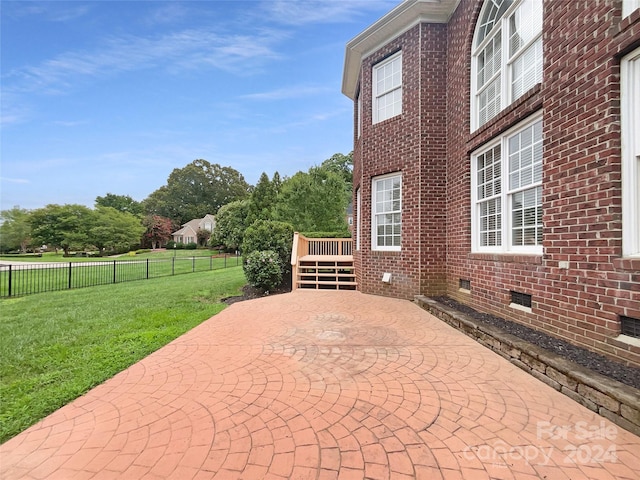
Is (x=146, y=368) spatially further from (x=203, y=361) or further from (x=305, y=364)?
A: (x=305, y=364)

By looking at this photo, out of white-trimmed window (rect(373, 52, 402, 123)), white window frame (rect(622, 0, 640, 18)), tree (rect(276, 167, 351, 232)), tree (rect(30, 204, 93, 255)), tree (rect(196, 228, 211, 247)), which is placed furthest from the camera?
tree (rect(196, 228, 211, 247))

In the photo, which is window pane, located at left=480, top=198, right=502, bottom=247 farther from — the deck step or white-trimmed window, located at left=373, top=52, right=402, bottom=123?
the deck step

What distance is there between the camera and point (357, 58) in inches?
308

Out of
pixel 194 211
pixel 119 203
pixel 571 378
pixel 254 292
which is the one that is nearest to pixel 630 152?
pixel 571 378

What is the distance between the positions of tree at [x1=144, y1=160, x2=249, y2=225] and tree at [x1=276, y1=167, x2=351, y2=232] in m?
42.4

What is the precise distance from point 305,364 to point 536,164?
420 cm

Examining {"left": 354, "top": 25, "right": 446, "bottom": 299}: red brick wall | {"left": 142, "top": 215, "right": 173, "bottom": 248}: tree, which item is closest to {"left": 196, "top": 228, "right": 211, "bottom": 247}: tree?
{"left": 142, "top": 215, "right": 173, "bottom": 248}: tree

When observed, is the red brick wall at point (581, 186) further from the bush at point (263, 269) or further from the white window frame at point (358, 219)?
the bush at point (263, 269)

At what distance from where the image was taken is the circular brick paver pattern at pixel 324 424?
162 centimetres

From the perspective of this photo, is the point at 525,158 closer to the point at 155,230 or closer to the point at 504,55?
the point at 504,55

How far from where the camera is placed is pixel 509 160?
438 cm

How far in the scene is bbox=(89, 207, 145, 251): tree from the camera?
34616 mm

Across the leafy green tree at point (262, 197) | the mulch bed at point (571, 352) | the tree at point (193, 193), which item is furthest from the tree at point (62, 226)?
the mulch bed at point (571, 352)

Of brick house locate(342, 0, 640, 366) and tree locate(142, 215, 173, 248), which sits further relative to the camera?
tree locate(142, 215, 173, 248)
